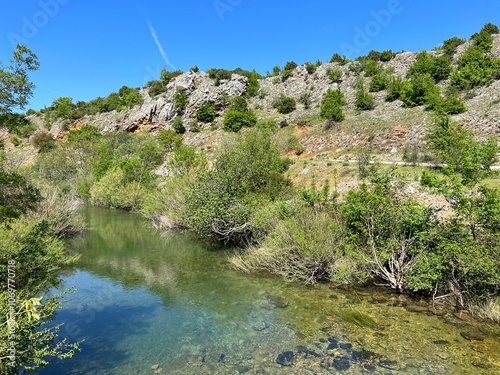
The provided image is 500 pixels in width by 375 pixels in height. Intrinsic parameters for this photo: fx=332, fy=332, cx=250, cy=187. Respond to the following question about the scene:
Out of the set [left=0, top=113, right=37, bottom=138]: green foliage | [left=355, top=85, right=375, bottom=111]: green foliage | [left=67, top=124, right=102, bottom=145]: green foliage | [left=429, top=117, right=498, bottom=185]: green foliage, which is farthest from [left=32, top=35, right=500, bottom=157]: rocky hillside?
[left=0, top=113, right=37, bottom=138]: green foliage

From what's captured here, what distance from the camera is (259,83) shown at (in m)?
90.1

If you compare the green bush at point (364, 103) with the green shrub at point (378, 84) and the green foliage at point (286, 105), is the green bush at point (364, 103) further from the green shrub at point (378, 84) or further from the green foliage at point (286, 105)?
the green foliage at point (286, 105)

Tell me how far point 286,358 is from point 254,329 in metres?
2.26

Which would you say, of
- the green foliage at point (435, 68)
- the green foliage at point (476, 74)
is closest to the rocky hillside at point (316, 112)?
the green foliage at point (476, 74)

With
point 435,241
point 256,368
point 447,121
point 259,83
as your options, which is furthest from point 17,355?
point 259,83

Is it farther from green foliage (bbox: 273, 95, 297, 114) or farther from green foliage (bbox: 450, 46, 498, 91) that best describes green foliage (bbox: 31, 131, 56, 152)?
green foliage (bbox: 450, 46, 498, 91)

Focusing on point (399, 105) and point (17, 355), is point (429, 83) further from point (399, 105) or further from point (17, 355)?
point (17, 355)

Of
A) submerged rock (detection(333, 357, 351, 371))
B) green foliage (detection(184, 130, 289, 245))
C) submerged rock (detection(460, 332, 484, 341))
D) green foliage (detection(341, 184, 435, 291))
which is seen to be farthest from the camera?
green foliage (detection(184, 130, 289, 245))

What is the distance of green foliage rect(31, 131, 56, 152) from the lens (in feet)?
251

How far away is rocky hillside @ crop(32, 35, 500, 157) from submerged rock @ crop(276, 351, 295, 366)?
105 feet

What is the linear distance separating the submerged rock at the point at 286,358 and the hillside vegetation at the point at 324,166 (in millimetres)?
5736

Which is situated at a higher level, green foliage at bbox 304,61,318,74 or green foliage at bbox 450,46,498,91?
green foliage at bbox 304,61,318,74

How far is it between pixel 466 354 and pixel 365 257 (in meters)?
5.61

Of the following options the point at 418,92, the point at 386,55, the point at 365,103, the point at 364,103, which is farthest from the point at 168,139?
the point at 386,55
